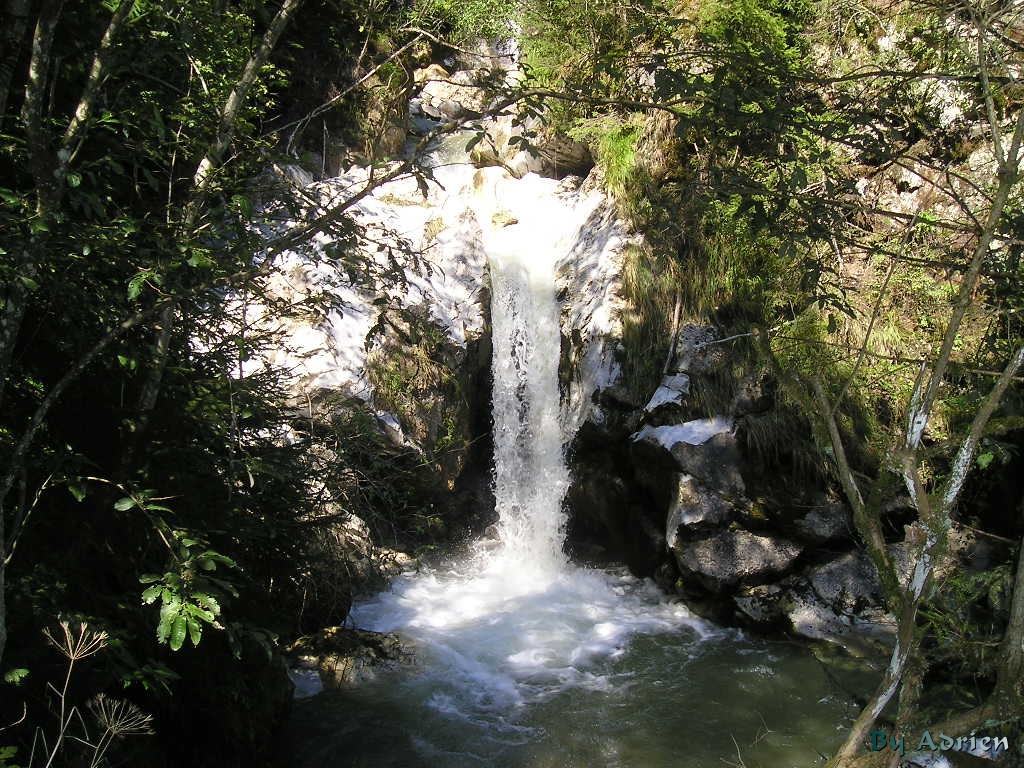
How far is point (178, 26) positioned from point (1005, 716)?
14.1 ft

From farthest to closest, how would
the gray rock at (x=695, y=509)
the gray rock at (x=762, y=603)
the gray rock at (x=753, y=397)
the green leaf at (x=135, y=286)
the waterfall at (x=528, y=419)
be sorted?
1. the waterfall at (x=528, y=419)
2. the gray rock at (x=753, y=397)
3. the gray rock at (x=695, y=509)
4. the gray rock at (x=762, y=603)
5. the green leaf at (x=135, y=286)

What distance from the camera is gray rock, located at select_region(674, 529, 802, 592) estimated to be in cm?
685

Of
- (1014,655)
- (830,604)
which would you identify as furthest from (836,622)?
(1014,655)

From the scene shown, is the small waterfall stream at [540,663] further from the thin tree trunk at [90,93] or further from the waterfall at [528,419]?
the thin tree trunk at [90,93]

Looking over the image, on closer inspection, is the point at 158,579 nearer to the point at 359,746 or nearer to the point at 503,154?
the point at 359,746

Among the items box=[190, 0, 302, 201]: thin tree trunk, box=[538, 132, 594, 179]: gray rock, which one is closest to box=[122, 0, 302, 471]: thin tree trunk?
box=[190, 0, 302, 201]: thin tree trunk

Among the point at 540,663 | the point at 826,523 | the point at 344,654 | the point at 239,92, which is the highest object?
the point at 239,92

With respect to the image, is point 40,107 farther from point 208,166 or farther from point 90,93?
point 208,166

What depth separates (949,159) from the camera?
772 centimetres

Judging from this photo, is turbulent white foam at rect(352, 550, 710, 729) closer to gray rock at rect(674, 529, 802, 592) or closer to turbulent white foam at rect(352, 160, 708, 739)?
turbulent white foam at rect(352, 160, 708, 739)

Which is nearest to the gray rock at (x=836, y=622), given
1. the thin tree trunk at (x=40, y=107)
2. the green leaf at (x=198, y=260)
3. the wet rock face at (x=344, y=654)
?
the wet rock face at (x=344, y=654)

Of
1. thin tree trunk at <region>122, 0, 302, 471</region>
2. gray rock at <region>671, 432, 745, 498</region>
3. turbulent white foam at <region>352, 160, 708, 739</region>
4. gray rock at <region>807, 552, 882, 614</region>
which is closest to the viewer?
thin tree trunk at <region>122, 0, 302, 471</region>

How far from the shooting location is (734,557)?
Answer: 273 inches

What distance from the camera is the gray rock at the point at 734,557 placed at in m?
6.85
